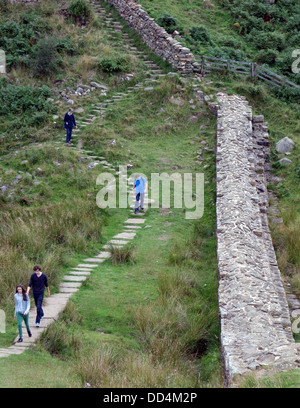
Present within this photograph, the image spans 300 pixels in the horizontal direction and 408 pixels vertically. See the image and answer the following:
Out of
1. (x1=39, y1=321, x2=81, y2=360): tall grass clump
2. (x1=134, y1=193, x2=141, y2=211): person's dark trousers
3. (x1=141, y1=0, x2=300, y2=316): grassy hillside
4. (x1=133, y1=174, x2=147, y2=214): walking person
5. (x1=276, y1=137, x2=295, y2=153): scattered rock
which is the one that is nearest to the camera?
(x1=39, y1=321, x2=81, y2=360): tall grass clump

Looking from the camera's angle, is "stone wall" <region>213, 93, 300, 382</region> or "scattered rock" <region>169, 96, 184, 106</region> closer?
"stone wall" <region>213, 93, 300, 382</region>

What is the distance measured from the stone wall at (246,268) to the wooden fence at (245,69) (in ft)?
16.0

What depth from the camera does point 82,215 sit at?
14.7m

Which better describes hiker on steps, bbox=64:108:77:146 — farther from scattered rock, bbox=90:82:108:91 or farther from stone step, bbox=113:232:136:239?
stone step, bbox=113:232:136:239

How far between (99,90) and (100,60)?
173cm

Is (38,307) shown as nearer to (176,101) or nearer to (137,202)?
(137,202)

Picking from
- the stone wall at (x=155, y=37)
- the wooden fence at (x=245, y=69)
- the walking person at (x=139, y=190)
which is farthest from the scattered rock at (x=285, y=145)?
the walking person at (x=139, y=190)

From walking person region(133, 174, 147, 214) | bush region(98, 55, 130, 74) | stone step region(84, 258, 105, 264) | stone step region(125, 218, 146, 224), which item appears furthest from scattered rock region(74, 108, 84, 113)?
stone step region(84, 258, 105, 264)

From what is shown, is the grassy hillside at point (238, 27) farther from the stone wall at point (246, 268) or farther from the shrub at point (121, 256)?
the shrub at point (121, 256)

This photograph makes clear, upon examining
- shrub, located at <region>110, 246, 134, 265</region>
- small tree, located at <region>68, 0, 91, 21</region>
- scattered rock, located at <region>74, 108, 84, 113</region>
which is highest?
small tree, located at <region>68, 0, 91, 21</region>

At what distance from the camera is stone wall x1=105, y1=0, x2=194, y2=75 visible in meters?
23.9

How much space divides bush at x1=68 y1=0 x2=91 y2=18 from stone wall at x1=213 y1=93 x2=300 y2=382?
12.0 metres
